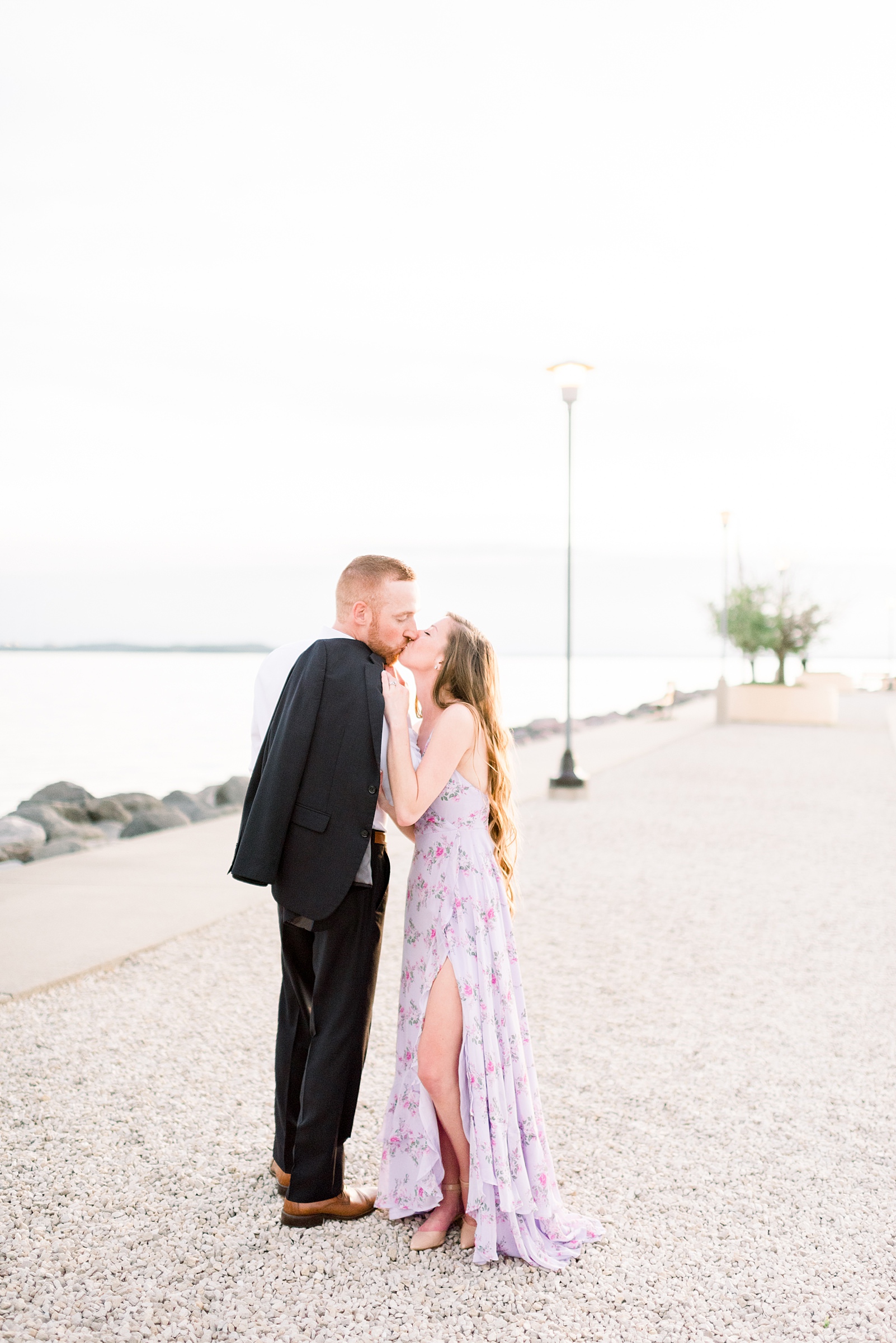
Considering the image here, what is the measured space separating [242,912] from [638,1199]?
4223 millimetres

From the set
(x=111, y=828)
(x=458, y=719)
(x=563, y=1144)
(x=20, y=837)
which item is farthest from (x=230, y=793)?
(x=458, y=719)

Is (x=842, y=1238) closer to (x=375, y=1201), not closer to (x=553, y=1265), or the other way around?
(x=553, y=1265)

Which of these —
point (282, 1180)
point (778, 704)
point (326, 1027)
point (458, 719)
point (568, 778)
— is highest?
point (458, 719)

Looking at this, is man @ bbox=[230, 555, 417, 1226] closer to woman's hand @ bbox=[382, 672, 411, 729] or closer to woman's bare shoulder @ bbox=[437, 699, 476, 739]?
woman's hand @ bbox=[382, 672, 411, 729]

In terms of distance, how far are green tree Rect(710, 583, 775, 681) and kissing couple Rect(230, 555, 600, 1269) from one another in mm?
26994

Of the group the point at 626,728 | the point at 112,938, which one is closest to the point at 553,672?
the point at 626,728

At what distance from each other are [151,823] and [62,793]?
12.3 feet

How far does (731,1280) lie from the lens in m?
2.92

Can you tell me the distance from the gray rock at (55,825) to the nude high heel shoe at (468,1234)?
8.81 m

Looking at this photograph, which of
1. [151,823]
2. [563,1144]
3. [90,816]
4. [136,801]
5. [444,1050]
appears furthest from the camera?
[136,801]

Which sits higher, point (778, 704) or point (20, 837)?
point (778, 704)

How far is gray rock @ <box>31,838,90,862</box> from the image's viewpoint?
9.94 metres

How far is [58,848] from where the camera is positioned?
10.2m

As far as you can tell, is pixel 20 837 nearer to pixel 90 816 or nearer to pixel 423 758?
pixel 90 816
